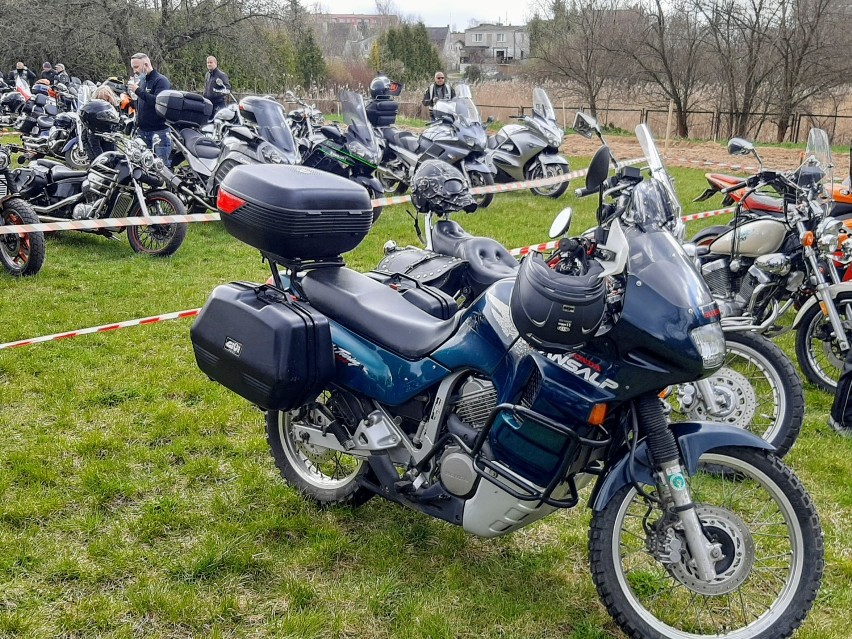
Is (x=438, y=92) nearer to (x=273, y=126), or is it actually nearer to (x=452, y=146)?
(x=452, y=146)

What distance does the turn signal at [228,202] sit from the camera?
9.83ft

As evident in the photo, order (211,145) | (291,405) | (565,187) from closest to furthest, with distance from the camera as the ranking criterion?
1. (291,405)
2. (211,145)
3. (565,187)

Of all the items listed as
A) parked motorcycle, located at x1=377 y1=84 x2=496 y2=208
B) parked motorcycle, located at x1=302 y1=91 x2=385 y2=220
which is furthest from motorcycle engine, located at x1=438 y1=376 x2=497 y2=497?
parked motorcycle, located at x1=377 y1=84 x2=496 y2=208

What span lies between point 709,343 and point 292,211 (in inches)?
58.9

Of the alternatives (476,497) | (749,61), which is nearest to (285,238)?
(476,497)

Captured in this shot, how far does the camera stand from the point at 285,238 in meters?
2.95

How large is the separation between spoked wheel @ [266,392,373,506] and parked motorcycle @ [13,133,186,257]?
15.5 feet

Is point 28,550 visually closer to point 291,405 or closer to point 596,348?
point 291,405

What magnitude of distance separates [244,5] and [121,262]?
987 inches

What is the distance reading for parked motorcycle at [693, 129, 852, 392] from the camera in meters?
4.49

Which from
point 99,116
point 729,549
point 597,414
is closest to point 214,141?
point 99,116

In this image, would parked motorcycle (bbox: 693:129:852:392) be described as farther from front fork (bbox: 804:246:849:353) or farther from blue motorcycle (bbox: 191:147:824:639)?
blue motorcycle (bbox: 191:147:824:639)

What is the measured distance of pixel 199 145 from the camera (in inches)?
360

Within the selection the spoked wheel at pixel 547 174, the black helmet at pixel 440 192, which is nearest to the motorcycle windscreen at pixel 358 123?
the spoked wheel at pixel 547 174
